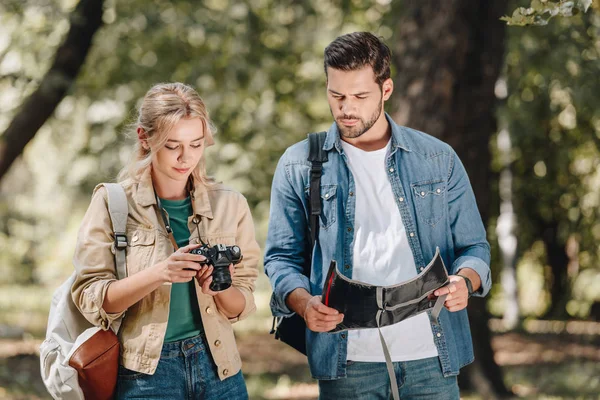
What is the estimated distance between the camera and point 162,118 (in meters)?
3.25

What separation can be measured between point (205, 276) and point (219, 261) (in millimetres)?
70

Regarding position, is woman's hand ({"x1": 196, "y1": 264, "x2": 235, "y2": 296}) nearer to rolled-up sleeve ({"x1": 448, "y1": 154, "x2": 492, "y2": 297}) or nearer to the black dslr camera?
the black dslr camera

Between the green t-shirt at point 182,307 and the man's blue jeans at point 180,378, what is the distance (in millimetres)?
30

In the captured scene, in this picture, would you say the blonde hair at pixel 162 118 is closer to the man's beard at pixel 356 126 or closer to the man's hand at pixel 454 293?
the man's beard at pixel 356 126

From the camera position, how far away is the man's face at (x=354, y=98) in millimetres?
3404

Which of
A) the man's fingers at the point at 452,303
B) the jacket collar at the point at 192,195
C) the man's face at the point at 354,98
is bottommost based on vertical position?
the man's fingers at the point at 452,303

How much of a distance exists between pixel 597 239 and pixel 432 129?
9371 millimetres

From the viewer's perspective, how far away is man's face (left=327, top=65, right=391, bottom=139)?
11.2 ft

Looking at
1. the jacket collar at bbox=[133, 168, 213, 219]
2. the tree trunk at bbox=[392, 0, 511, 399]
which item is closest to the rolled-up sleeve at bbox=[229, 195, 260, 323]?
the jacket collar at bbox=[133, 168, 213, 219]

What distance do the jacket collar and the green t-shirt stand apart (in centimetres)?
8

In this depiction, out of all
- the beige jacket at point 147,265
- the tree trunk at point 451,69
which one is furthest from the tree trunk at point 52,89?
the beige jacket at point 147,265

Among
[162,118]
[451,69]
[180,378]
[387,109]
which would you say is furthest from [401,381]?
[387,109]

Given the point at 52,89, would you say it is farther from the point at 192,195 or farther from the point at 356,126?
the point at 356,126

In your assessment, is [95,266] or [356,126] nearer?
[95,266]
